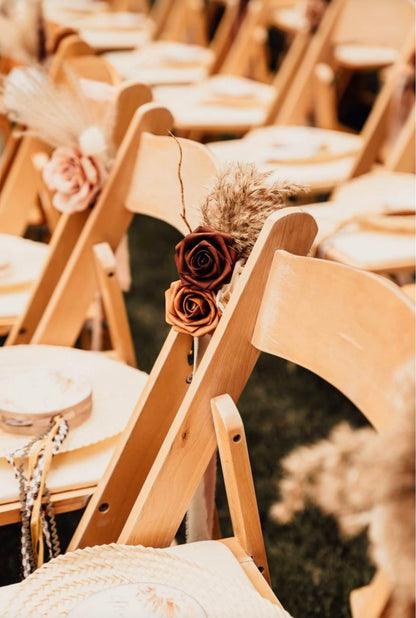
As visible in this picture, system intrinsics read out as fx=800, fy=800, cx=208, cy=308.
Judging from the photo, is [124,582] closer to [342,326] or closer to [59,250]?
[342,326]

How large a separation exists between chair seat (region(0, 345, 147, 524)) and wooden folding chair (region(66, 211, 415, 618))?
0.08 metres

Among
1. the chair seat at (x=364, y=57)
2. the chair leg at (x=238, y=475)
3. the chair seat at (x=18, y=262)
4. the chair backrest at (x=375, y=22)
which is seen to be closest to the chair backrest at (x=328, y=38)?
the chair backrest at (x=375, y=22)

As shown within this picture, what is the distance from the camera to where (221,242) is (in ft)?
3.85

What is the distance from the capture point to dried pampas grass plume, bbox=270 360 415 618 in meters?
0.75

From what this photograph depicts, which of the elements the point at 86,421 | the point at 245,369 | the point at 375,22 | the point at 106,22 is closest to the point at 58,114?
the point at 86,421

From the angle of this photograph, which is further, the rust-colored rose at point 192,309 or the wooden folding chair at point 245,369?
the rust-colored rose at point 192,309

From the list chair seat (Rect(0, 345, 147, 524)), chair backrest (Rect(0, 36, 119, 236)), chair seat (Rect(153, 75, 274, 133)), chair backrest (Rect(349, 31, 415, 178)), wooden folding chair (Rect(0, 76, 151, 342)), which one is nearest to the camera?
chair seat (Rect(0, 345, 147, 524))

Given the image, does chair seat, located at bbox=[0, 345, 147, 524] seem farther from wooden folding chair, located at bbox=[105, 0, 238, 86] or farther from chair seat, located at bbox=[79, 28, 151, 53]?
chair seat, located at bbox=[79, 28, 151, 53]

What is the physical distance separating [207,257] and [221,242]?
32 mm

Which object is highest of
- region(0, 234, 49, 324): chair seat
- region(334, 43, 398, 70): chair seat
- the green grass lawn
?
region(334, 43, 398, 70): chair seat

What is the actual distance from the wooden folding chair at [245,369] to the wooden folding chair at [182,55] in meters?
2.87

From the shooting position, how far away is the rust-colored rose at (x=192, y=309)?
121 centimetres

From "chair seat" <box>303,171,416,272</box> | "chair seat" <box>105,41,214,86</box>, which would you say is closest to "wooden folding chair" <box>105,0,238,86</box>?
"chair seat" <box>105,41,214,86</box>

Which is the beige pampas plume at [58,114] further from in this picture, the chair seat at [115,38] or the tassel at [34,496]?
the chair seat at [115,38]
